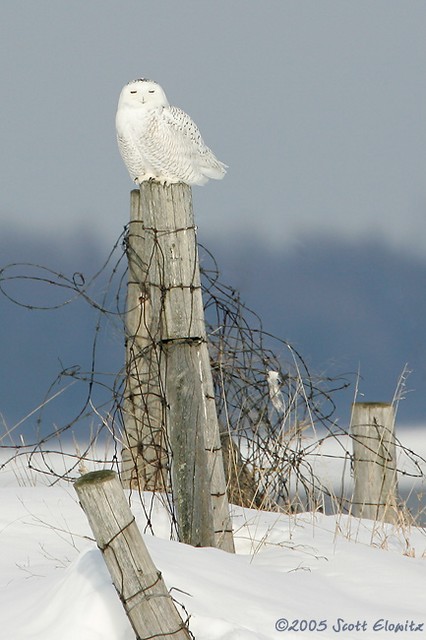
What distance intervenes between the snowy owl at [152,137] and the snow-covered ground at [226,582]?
1837 mm

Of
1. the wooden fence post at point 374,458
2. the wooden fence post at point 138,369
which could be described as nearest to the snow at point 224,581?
the wooden fence post at point 138,369

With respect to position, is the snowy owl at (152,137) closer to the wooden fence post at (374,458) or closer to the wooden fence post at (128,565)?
the wooden fence post at (128,565)

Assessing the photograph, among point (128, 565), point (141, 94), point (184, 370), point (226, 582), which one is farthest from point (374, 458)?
point (128, 565)

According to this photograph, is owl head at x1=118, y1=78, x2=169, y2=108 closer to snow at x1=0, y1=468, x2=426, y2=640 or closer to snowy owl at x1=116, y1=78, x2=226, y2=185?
snowy owl at x1=116, y1=78, x2=226, y2=185

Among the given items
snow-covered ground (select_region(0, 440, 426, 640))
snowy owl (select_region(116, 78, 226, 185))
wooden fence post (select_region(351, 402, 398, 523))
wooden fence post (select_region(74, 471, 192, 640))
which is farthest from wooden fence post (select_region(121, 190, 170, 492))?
wooden fence post (select_region(74, 471, 192, 640))

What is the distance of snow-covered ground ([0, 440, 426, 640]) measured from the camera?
3238 mm

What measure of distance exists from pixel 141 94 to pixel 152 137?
0.24 meters

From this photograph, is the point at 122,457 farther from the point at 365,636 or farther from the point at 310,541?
the point at 365,636

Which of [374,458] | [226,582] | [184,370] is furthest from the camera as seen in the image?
[374,458]

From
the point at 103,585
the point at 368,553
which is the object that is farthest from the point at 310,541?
the point at 103,585

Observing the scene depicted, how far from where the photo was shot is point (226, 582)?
3.54 m

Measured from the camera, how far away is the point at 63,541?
15.6 ft

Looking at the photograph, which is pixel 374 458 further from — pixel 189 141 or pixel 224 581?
pixel 224 581

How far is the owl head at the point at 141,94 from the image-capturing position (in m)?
5.03
